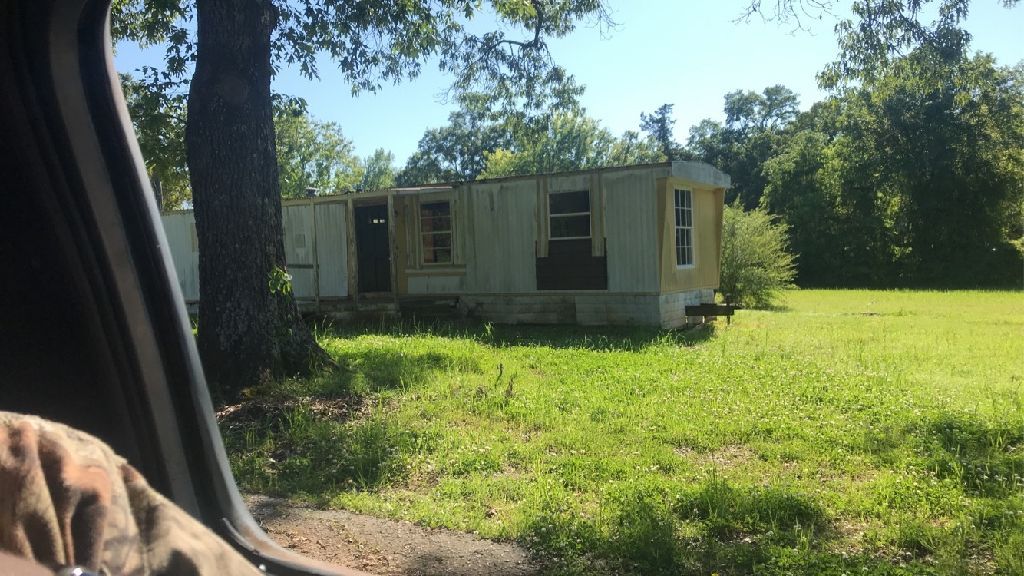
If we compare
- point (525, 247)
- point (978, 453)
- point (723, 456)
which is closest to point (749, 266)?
point (525, 247)

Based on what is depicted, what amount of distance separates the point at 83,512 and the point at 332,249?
15.5 m

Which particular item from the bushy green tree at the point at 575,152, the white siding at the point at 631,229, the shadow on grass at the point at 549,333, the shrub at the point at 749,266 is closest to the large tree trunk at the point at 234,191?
the shadow on grass at the point at 549,333

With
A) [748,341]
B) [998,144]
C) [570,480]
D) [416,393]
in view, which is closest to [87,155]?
[570,480]

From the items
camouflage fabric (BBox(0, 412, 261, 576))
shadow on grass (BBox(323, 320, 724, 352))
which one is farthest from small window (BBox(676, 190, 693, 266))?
camouflage fabric (BBox(0, 412, 261, 576))

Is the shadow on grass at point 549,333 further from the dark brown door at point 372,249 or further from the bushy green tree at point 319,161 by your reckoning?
the bushy green tree at point 319,161

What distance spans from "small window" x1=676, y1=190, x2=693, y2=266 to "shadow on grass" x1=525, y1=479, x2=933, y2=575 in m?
9.65

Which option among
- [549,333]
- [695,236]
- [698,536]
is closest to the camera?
[698,536]

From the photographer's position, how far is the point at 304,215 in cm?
1623

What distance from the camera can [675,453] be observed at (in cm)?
554

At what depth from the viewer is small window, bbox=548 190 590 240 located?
44.8 feet

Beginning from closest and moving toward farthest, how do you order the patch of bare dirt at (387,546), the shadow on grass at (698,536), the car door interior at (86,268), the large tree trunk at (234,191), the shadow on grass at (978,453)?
the car door interior at (86,268) < the shadow on grass at (698,536) < the patch of bare dirt at (387,546) < the shadow on grass at (978,453) < the large tree trunk at (234,191)

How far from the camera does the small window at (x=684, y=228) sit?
45.3 ft

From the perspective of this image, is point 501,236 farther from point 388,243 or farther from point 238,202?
point 238,202

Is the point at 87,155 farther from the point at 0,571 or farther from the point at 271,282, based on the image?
the point at 271,282
